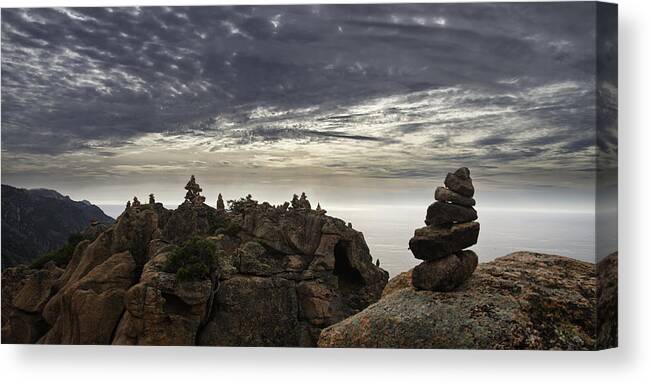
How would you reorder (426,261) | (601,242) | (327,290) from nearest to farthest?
(601,242)
(426,261)
(327,290)

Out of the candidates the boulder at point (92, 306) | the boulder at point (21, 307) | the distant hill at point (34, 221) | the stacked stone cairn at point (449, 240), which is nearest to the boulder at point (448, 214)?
the stacked stone cairn at point (449, 240)

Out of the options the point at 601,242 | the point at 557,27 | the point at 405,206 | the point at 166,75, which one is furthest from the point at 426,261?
the point at 166,75

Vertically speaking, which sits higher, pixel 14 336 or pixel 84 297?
pixel 84 297

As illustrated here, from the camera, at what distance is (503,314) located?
1385 cm

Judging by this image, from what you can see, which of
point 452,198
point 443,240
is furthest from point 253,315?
point 452,198

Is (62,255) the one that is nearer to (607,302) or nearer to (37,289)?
(37,289)

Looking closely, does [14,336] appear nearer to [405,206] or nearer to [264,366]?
[264,366]

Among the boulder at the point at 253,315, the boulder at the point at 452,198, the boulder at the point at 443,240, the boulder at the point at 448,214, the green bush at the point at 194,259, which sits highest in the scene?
the boulder at the point at 452,198

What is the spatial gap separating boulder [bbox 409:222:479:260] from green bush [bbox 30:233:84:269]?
9.07m

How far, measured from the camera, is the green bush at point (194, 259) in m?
15.0

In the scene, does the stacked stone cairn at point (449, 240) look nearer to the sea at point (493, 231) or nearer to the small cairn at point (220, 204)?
the sea at point (493, 231)

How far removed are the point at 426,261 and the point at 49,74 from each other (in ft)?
36.8

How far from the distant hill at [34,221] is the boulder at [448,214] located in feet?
28.1

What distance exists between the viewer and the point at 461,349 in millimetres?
13938
